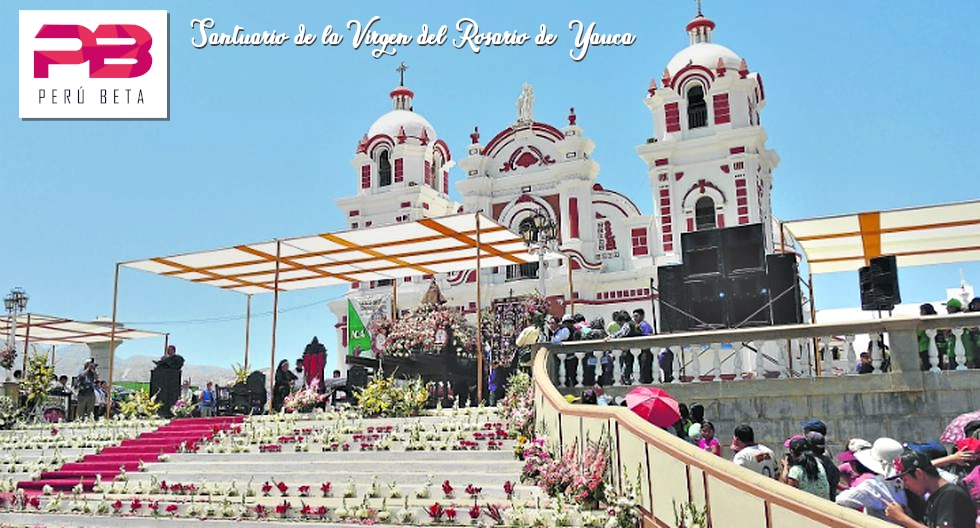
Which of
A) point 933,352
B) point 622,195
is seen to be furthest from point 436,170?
point 933,352

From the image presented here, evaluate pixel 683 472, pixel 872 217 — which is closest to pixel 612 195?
pixel 872 217

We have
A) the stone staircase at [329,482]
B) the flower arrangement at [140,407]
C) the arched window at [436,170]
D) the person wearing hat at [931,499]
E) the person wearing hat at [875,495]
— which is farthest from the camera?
the arched window at [436,170]

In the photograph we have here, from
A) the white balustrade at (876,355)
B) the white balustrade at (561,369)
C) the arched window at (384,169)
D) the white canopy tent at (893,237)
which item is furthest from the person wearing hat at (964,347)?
the arched window at (384,169)

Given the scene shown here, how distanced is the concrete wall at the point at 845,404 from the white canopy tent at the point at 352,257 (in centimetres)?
522

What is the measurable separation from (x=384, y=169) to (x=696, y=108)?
14.3 metres

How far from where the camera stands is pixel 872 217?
48.5 ft

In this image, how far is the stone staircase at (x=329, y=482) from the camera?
9.14 meters

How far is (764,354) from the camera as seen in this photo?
12.0 m

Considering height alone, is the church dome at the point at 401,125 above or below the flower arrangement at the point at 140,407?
above

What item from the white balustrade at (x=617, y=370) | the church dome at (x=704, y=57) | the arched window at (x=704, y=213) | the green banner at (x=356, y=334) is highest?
the church dome at (x=704, y=57)

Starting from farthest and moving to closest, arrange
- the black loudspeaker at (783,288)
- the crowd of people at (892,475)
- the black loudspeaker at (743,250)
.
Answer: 1. the black loudspeaker at (743,250)
2. the black loudspeaker at (783,288)
3. the crowd of people at (892,475)

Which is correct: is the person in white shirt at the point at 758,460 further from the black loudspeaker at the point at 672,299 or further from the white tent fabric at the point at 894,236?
the white tent fabric at the point at 894,236

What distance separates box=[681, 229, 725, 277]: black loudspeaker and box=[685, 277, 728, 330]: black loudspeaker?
6.1 inches

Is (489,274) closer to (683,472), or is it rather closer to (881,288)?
(881,288)
